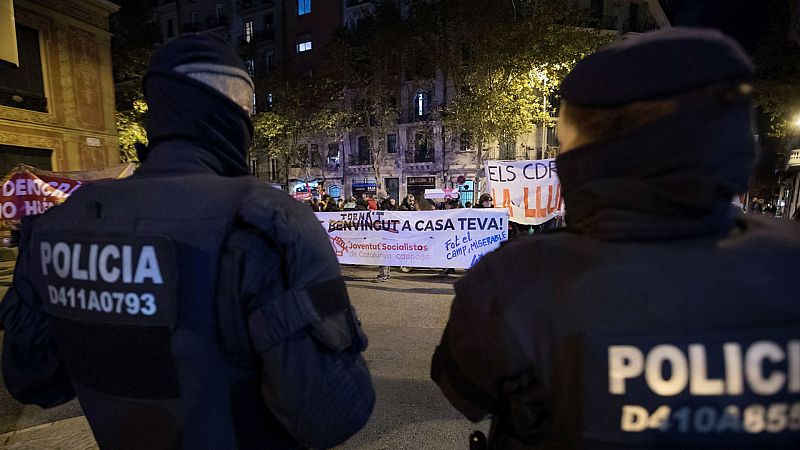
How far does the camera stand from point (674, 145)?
2.56 ft

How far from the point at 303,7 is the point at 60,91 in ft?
78.9

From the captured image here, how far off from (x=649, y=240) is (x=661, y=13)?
1206cm

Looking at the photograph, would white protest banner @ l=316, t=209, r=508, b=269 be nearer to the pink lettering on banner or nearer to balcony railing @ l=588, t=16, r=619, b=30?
the pink lettering on banner

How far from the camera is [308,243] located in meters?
1.08

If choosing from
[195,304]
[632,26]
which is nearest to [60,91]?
[195,304]

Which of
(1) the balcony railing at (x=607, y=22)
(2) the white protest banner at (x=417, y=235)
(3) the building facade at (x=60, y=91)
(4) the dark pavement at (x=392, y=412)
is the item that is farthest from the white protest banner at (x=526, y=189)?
(1) the balcony railing at (x=607, y=22)

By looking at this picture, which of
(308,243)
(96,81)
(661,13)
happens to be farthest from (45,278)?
(96,81)

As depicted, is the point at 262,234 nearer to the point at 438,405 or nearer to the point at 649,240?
the point at 649,240

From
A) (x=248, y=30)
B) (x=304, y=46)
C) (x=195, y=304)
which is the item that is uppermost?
(x=248, y=30)

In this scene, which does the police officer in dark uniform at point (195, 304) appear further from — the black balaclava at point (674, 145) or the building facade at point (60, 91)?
the building facade at point (60, 91)

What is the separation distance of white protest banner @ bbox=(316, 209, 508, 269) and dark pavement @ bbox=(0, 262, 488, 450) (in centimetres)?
244

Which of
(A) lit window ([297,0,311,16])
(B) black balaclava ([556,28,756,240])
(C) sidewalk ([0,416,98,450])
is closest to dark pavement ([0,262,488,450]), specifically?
(C) sidewalk ([0,416,98,450])

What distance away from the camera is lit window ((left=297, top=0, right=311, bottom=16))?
1276 inches

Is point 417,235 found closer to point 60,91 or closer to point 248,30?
point 60,91
